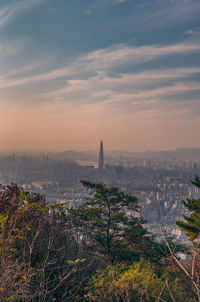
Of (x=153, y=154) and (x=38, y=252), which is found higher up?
(x=153, y=154)

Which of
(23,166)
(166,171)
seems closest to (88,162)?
(23,166)

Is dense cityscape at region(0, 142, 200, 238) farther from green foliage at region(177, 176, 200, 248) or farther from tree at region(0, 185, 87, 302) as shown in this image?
tree at region(0, 185, 87, 302)

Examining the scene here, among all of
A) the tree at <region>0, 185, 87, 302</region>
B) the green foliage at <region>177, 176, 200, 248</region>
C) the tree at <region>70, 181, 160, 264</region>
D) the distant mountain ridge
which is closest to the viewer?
the tree at <region>0, 185, 87, 302</region>

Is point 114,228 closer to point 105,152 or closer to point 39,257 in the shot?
point 39,257

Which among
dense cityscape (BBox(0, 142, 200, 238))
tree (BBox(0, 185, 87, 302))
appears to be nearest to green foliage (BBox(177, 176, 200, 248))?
tree (BBox(0, 185, 87, 302))

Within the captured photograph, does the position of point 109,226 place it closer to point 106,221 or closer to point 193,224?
point 106,221

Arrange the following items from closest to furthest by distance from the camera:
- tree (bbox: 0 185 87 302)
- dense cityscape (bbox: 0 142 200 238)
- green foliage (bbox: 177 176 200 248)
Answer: tree (bbox: 0 185 87 302)
green foliage (bbox: 177 176 200 248)
dense cityscape (bbox: 0 142 200 238)

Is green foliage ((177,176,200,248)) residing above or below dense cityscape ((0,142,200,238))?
above

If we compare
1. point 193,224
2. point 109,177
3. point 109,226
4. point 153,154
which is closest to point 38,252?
point 109,226

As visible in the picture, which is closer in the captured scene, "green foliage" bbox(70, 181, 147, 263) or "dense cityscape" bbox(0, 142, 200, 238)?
"green foliage" bbox(70, 181, 147, 263)

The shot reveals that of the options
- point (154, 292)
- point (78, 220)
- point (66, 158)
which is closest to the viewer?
point (154, 292)

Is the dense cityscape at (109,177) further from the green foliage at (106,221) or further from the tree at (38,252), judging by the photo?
the tree at (38,252)
